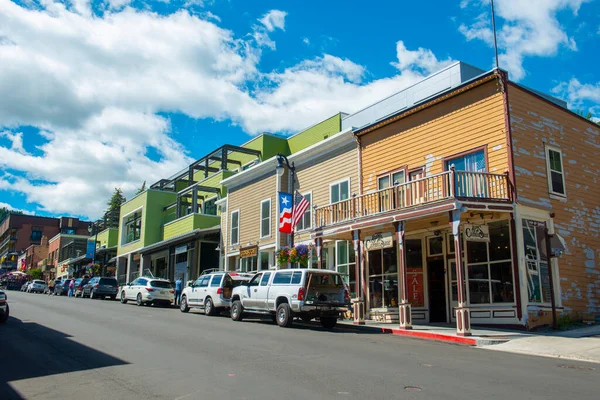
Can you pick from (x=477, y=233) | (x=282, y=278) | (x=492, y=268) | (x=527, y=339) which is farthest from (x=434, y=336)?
(x=282, y=278)

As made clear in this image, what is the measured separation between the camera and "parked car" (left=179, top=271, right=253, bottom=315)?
2067 cm

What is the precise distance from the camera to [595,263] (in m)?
17.5

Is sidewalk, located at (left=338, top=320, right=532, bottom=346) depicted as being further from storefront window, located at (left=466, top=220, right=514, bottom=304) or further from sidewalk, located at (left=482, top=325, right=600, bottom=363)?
storefront window, located at (left=466, top=220, right=514, bottom=304)

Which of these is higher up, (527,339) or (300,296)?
(300,296)

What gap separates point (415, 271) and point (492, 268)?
349 cm

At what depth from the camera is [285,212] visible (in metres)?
22.0

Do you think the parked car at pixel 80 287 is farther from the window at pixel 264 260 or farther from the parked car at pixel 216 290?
the parked car at pixel 216 290

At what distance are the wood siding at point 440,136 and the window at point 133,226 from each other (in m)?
28.8

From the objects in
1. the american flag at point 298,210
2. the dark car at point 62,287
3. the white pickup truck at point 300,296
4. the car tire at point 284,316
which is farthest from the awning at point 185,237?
the car tire at point 284,316

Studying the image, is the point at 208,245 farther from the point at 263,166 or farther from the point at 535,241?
the point at 535,241

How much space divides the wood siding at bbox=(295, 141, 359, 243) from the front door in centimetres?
443

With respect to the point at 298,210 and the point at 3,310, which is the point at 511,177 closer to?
the point at 298,210

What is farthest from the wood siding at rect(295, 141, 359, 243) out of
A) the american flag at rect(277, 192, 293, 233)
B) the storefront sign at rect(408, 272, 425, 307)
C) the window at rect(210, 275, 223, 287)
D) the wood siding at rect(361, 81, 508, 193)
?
the window at rect(210, 275, 223, 287)

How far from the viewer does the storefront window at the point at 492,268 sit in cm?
1559
